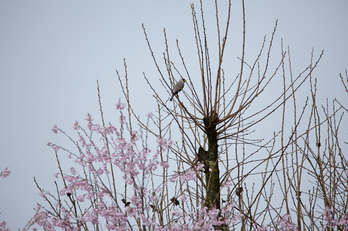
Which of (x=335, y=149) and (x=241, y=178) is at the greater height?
(x=335, y=149)

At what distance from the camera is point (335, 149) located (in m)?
2.84

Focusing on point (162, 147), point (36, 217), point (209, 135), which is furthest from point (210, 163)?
point (36, 217)

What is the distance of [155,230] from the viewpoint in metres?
2.07

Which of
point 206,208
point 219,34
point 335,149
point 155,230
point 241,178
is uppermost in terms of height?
point 219,34

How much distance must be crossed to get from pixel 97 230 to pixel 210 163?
127cm

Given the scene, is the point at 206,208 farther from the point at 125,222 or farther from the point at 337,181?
the point at 337,181

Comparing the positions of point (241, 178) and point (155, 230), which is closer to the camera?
point (155, 230)

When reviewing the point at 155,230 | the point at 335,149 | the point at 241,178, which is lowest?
Result: the point at 155,230

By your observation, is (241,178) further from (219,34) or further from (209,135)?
(219,34)

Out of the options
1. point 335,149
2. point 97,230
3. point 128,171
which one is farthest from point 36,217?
point 335,149

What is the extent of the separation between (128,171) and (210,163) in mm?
809

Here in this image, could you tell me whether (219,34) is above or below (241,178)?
above

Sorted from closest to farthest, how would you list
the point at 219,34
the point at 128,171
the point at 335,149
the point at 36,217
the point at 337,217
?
the point at 128,171 → the point at 219,34 → the point at 337,217 → the point at 335,149 → the point at 36,217

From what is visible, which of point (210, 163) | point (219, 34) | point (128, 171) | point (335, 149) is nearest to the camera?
point (128, 171)
